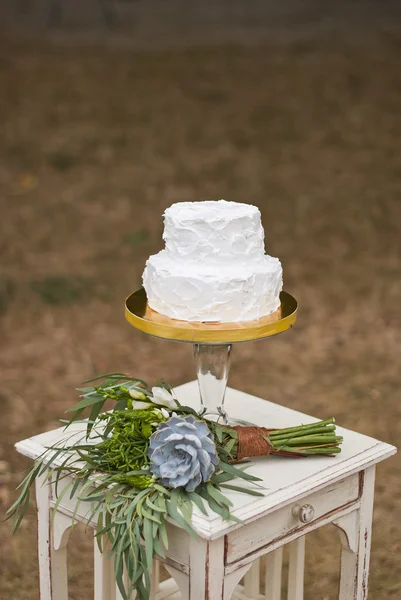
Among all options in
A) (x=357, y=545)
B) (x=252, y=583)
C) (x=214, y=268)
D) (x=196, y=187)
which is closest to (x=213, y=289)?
(x=214, y=268)

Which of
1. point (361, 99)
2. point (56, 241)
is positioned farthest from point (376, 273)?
point (361, 99)

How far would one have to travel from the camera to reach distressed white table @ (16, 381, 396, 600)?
129 centimetres

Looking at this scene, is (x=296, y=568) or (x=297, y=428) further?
(x=296, y=568)

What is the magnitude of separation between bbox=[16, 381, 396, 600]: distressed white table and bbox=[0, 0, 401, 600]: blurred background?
54 centimetres

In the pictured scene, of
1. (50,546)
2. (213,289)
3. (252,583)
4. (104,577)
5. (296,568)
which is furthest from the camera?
(252,583)

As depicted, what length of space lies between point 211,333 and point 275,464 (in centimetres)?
25

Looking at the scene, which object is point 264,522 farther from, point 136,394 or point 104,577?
point 104,577

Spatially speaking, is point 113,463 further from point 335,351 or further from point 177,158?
point 177,158

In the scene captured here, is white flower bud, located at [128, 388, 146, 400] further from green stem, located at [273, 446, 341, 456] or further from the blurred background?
the blurred background

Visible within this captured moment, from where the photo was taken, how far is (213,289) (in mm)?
1377

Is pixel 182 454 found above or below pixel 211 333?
below

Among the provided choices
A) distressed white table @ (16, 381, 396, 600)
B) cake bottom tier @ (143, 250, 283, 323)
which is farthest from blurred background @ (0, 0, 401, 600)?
cake bottom tier @ (143, 250, 283, 323)

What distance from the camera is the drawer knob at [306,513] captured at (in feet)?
4.58

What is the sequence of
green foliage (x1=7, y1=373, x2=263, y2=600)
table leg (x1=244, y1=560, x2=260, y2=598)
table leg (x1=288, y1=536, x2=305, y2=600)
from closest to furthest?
1. green foliage (x1=7, y1=373, x2=263, y2=600)
2. table leg (x1=288, y1=536, x2=305, y2=600)
3. table leg (x1=244, y1=560, x2=260, y2=598)
